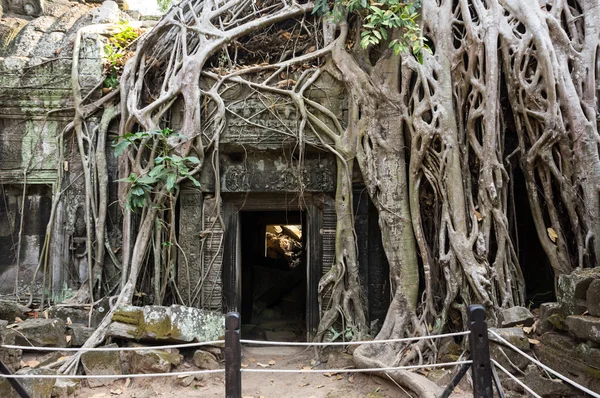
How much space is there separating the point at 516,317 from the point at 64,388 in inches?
125

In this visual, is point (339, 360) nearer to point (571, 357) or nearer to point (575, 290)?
point (571, 357)

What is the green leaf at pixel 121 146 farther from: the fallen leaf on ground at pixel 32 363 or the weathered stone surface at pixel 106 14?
the weathered stone surface at pixel 106 14

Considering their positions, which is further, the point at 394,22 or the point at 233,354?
the point at 394,22

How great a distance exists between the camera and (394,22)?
4105 millimetres

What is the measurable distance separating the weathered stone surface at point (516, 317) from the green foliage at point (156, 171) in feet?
8.93

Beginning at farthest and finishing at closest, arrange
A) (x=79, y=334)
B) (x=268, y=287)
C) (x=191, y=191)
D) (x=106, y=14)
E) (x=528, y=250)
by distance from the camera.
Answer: (x=268, y=287)
(x=106, y=14)
(x=528, y=250)
(x=191, y=191)
(x=79, y=334)

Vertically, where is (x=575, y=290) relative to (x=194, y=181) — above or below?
below

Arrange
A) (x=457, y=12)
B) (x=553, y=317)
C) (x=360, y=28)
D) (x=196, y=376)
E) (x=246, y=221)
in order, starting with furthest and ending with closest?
(x=246, y=221) → (x=360, y=28) → (x=457, y=12) → (x=196, y=376) → (x=553, y=317)

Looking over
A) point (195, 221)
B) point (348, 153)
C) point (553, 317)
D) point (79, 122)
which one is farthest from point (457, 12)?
point (79, 122)

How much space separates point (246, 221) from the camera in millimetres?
6727

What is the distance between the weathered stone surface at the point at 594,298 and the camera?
2.48 metres

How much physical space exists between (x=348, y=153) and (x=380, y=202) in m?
0.56

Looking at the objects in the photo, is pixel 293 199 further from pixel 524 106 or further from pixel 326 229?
pixel 524 106

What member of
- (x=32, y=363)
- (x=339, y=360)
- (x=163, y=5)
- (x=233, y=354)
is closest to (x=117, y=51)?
(x=163, y=5)
